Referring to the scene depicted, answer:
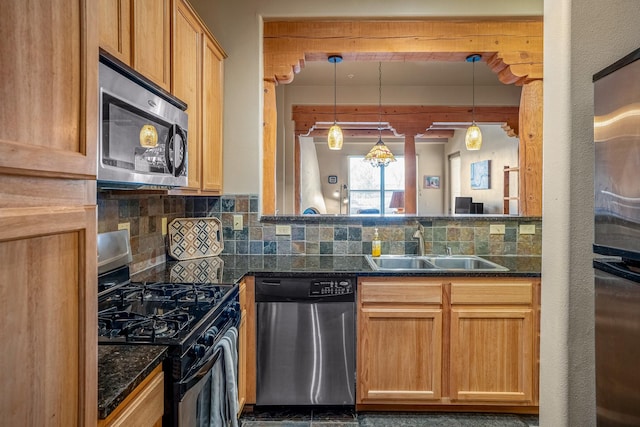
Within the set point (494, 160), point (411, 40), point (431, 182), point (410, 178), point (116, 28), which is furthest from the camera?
point (431, 182)

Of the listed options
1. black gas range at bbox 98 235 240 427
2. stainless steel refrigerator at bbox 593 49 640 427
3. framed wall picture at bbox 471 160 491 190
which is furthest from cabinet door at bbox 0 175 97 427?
framed wall picture at bbox 471 160 491 190

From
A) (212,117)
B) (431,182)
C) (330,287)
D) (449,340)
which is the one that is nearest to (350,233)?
(330,287)

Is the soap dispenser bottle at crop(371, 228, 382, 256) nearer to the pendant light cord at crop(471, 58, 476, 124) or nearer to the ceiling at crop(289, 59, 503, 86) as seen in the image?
the ceiling at crop(289, 59, 503, 86)

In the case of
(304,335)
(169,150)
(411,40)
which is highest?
(411,40)

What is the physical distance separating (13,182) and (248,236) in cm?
228

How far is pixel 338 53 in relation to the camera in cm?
286

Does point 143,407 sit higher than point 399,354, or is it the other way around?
point 143,407

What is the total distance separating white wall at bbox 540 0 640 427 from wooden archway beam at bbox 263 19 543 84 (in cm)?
161

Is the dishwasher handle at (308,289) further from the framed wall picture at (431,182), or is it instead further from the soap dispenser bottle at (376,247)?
the framed wall picture at (431,182)

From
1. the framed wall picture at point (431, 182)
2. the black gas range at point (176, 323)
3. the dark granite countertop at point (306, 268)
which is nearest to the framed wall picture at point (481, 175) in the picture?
the framed wall picture at point (431, 182)

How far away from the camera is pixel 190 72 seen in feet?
6.98

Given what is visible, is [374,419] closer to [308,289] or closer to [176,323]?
[308,289]

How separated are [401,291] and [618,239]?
1.30 m

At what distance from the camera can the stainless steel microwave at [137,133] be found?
4.02 feet
